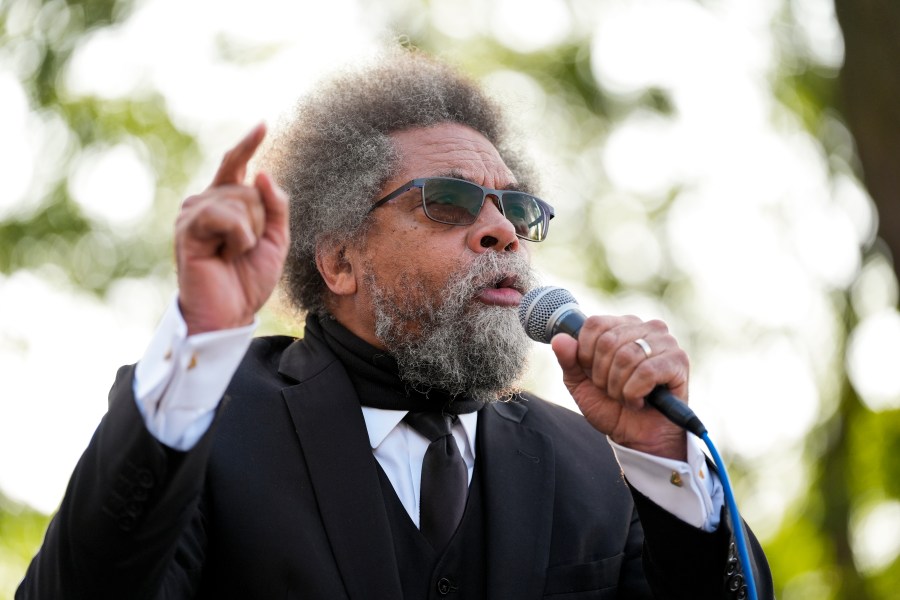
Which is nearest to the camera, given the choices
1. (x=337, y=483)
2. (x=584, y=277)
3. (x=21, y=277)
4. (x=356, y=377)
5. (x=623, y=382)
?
(x=623, y=382)

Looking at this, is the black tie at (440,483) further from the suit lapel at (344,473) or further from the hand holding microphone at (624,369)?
the hand holding microphone at (624,369)

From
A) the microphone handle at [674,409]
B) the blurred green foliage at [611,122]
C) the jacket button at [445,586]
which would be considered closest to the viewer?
the microphone handle at [674,409]

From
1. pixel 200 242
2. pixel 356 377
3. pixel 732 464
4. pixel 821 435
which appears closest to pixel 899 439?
pixel 821 435

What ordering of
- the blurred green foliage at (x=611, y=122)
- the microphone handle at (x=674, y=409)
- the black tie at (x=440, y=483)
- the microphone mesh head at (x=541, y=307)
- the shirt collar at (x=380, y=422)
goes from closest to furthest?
the microphone handle at (x=674, y=409) → the microphone mesh head at (x=541, y=307) → the black tie at (x=440, y=483) → the shirt collar at (x=380, y=422) → the blurred green foliage at (x=611, y=122)

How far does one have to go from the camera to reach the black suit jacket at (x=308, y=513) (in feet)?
8.00

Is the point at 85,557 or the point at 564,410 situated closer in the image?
the point at 85,557

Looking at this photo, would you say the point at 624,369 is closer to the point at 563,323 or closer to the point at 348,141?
the point at 563,323

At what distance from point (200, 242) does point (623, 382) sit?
1.08 metres

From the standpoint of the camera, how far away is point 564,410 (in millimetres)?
4109

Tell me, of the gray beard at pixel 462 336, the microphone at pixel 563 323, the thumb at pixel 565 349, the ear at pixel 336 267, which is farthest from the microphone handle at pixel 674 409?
the ear at pixel 336 267

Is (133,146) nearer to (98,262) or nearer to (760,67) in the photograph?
(98,262)

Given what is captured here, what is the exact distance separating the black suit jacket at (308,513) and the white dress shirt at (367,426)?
0.04 m

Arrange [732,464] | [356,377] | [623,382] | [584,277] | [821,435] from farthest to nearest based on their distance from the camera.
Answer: [584,277] → [732,464] → [821,435] → [356,377] → [623,382]

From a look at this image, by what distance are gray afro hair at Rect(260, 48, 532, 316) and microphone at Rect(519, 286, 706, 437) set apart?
1.07 meters
